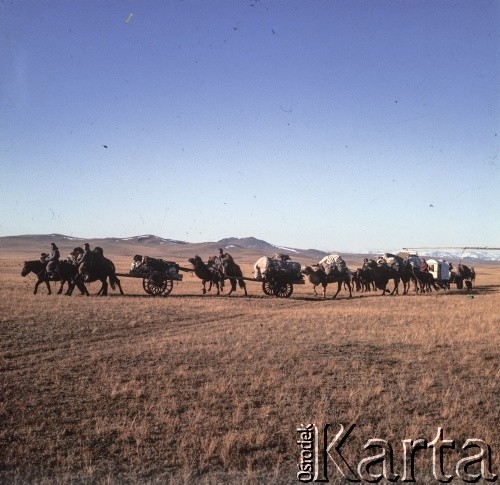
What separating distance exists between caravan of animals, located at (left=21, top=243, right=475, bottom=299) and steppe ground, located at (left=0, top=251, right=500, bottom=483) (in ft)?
21.8

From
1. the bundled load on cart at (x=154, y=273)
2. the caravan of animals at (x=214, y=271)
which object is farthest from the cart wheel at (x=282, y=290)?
the bundled load on cart at (x=154, y=273)

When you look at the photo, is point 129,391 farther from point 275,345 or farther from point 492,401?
point 492,401

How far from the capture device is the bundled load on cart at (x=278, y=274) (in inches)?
899

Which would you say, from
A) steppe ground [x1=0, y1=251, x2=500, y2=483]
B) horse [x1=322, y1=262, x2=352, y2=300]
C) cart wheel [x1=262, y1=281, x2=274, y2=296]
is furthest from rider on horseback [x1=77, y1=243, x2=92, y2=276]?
horse [x1=322, y1=262, x2=352, y2=300]

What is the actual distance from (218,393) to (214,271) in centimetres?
1627

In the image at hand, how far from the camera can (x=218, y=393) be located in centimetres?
684

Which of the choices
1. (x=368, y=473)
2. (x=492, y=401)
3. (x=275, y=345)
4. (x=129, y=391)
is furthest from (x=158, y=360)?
(x=492, y=401)

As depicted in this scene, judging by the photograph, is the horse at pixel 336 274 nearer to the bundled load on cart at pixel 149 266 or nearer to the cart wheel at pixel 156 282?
the bundled load on cart at pixel 149 266

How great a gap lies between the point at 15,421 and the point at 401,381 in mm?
5891

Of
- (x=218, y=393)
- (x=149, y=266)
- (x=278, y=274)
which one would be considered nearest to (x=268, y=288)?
(x=278, y=274)

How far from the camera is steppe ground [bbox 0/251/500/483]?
15.5 feet

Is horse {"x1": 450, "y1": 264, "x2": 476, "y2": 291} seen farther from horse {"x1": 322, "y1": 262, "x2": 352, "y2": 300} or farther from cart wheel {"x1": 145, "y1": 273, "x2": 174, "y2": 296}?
cart wheel {"x1": 145, "y1": 273, "x2": 174, "y2": 296}

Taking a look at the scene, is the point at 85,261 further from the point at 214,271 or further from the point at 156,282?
the point at 214,271

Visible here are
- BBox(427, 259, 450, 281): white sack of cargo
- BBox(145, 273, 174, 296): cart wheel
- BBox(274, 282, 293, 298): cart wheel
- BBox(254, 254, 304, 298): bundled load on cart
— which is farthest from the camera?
BBox(427, 259, 450, 281): white sack of cargo
